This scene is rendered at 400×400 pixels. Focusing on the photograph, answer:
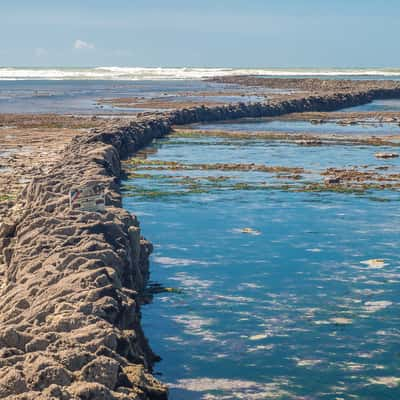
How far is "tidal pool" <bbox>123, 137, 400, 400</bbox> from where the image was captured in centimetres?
1191

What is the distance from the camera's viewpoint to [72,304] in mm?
10109

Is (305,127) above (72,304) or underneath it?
above

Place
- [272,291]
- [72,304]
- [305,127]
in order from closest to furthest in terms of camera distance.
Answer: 1. [72,304]
2. [272,291]
3. [305,127]

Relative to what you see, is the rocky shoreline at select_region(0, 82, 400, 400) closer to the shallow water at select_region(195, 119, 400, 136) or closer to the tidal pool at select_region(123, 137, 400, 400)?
the tidal pool at select_region(123, 137, 400, 400)

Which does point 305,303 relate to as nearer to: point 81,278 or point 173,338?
point 173,338

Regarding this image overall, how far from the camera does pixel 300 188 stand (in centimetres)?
2747

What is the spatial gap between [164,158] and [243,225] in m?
15.3

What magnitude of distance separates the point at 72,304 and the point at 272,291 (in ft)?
21.2

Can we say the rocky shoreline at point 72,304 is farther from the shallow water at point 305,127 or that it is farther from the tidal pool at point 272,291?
the shallow water at point 305,127

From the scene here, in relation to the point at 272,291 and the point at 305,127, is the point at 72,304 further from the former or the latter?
the point at 305,127

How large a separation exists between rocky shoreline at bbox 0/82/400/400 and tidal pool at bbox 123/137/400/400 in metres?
0.93

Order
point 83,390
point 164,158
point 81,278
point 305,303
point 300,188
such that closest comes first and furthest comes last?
point 83,390 < point 81,278 < point 305,303 < point 300,188 < point 164,158

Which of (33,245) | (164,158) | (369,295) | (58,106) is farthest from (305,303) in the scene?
Answer: (58,106)

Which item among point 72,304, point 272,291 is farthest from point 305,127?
point 72,304
